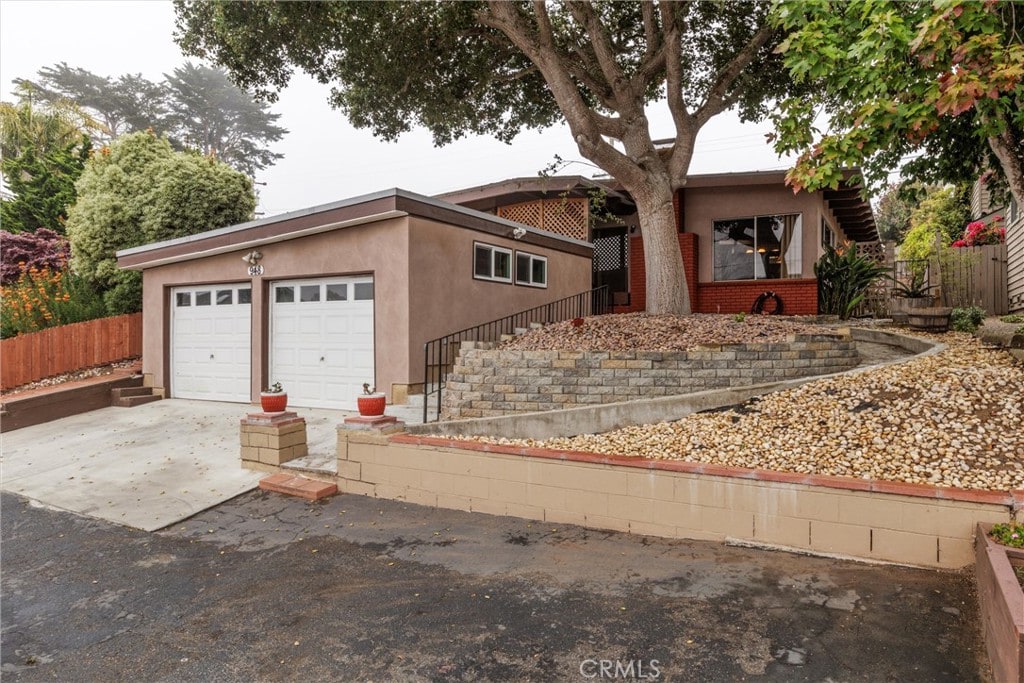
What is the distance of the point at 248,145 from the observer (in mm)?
41062

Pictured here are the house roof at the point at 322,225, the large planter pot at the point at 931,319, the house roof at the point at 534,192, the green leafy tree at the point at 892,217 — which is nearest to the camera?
the house roof at the point at 322,225

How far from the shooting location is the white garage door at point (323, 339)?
28.4 ft

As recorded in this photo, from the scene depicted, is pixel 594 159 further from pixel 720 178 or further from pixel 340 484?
pixel 340 484

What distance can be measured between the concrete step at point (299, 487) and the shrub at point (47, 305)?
32.2ft

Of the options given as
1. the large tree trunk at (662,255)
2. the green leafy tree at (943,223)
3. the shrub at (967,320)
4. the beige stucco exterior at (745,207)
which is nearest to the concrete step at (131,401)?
the large tree trunk at (662,255)

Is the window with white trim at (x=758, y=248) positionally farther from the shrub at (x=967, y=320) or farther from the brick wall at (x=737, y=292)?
the shrub at (x=967, y=320)

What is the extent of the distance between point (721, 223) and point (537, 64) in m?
6.23

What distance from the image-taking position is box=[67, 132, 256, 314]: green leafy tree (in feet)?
43.6

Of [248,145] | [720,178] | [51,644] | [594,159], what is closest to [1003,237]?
[720,178]

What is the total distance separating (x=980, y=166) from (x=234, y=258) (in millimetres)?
11041

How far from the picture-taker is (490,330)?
9.79 metres

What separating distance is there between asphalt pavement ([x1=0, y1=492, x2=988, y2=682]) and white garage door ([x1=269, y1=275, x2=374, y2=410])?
4055mm

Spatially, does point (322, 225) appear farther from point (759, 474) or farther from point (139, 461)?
point (759, 474)

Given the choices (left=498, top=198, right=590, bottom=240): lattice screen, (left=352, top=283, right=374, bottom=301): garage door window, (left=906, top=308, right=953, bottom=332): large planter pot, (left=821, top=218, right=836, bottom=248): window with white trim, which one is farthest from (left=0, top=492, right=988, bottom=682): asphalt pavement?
(left=821, top=218, right=836, bottom=248): window with white trim
